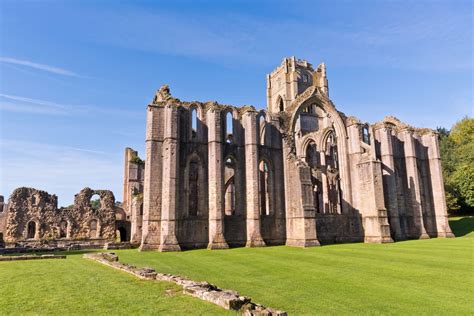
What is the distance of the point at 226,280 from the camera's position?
905 cm

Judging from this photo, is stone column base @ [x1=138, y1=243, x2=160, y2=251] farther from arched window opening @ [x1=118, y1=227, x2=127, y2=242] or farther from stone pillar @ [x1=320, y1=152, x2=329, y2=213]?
stone pillar @ [x1=320, y1=152, x2=329, y2=213]

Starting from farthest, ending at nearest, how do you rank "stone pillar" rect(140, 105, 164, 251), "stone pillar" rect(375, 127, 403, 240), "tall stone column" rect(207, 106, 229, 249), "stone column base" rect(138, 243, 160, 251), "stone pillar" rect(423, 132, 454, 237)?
"stone pillar" rect(423, 132, 454, 237), "stone pillar" rect(375, 127, 403, 240), "tall stone column" rect(207, 106, 229, 249), "stone pillar" rect(140, 105, 164, 251), "stone column base" rect(138, 243, 160, 251)

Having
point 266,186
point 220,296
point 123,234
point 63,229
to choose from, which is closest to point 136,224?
point 266,186

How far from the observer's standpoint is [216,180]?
2056cm

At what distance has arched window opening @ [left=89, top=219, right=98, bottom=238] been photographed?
2911cm

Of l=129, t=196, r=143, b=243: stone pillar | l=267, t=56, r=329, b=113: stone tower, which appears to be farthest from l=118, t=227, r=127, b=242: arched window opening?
l=267, t=56, r=329, b=113: stone tower

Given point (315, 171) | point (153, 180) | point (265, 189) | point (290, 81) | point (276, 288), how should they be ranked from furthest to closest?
1. point (290, 81)
2. point (315, 171)
3. point (265, 189)
4. point (153, 180)
5. point (276, 288)

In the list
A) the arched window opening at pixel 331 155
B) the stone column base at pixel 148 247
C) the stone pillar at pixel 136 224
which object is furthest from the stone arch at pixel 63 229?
the arched window opening at pixel 331 155

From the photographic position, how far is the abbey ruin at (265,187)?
2022cm

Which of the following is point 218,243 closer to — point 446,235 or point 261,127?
point 261,127

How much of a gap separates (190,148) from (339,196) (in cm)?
1346

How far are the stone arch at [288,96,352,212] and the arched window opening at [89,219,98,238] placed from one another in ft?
62.0

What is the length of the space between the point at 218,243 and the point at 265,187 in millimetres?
6636

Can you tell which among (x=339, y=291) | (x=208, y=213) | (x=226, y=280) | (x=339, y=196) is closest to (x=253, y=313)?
(x=339, y=291)
